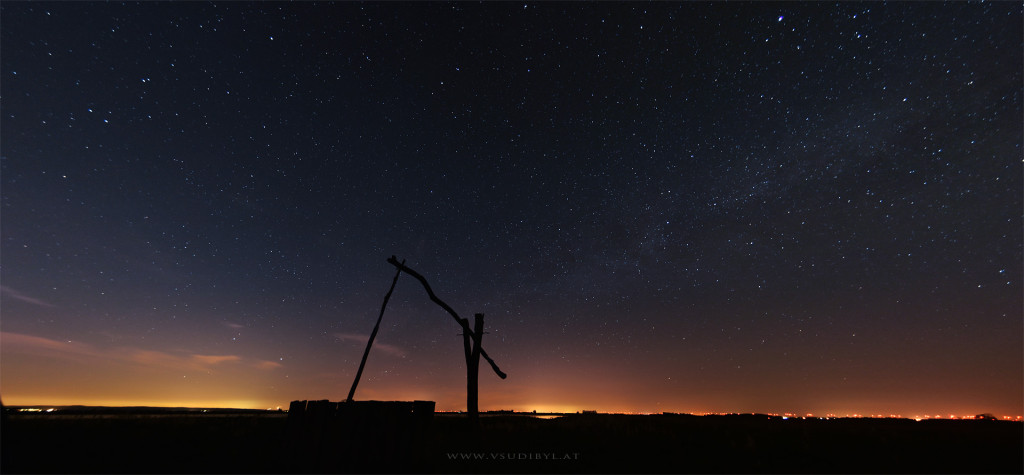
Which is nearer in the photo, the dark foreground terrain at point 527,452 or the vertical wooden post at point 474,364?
the dark foreground terrain at point 527,452

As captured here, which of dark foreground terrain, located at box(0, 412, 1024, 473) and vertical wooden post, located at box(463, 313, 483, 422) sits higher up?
vertical wooden post, located at box(463, 313, 483, 422)

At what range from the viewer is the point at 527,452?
362 inches

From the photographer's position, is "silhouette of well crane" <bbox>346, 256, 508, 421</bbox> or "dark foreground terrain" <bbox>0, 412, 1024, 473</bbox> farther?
"silhouette of well crane" <bbox>346, 256, 508, 421</bbox>

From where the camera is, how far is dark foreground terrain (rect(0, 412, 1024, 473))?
7.55 metres

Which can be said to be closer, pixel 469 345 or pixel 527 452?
pixel 527 452

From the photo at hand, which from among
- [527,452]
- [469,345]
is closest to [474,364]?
[469,345]

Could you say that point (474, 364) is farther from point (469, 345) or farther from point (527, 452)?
point (527, 452)

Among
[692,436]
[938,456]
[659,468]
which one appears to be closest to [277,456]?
[659,468]

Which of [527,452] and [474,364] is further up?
[474,364]

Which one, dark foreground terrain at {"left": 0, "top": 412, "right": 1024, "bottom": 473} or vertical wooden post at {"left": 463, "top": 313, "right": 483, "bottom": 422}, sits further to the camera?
vertical wooden post at {"left": 463, "top": 313, "right": 483, "bottom": 422}

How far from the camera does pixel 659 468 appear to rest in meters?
7.72

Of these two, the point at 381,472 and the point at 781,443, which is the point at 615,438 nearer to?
the point at 781,443

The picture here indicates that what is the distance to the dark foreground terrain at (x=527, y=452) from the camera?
7547 millimetres

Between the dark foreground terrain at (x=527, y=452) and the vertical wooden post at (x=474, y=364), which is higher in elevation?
the vertical wooden post at (x=474, y=364)
